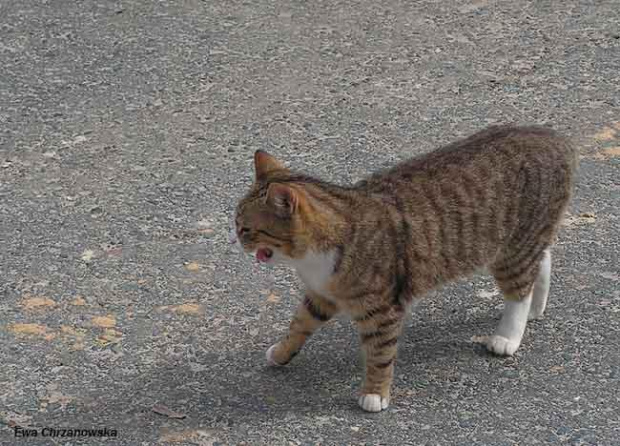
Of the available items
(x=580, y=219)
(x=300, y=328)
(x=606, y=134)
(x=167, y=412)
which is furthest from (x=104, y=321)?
(x=606, y=134)

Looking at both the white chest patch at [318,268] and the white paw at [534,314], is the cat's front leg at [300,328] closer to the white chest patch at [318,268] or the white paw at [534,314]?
the white chest patch at [318,268]

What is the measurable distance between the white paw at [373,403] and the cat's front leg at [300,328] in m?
0.36

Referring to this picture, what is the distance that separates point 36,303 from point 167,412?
37.5 inches

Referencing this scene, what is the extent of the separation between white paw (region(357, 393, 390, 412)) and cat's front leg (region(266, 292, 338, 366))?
14.1 inches

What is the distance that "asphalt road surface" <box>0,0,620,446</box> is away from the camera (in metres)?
4.23

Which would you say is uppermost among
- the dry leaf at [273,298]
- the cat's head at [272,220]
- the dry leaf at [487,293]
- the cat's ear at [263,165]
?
the cat's ear at [263,165]

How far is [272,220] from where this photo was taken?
4035mm

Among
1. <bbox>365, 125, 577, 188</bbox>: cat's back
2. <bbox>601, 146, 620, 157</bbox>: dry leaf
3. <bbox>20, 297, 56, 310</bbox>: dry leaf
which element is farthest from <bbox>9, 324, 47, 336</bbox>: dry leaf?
<bbox>601, 146, 620, 157</bbox>: dry leaf

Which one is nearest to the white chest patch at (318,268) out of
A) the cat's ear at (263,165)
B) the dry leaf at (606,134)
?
the cat's ear at (263,165)

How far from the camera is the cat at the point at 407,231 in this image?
409cm

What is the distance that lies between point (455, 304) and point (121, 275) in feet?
4.79

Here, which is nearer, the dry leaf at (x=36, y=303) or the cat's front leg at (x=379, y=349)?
the cat's front leg at (x=379, y=349)

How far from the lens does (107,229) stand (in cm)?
533

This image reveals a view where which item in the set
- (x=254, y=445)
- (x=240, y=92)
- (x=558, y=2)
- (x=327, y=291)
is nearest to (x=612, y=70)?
(x=558, y=2)
